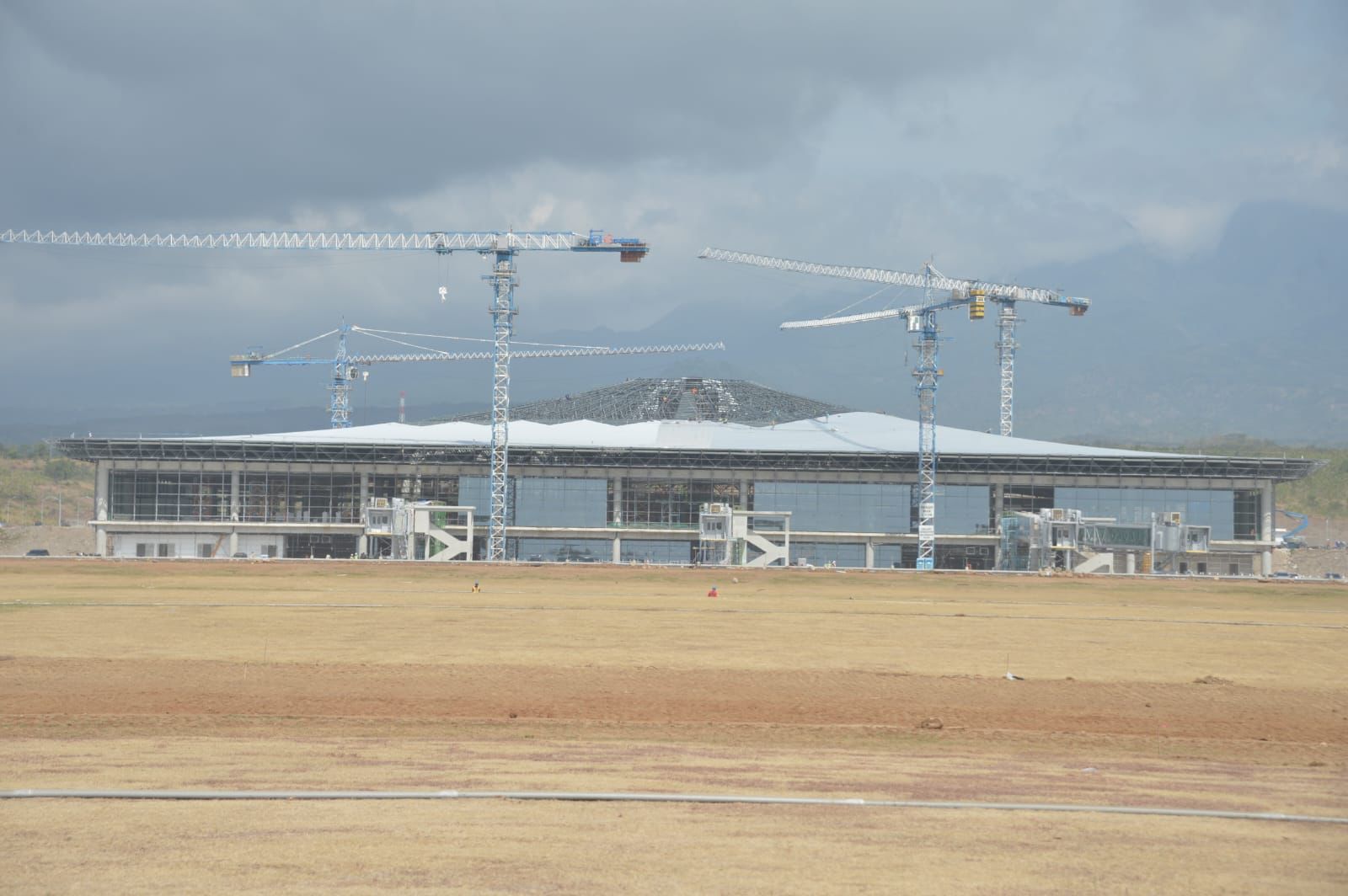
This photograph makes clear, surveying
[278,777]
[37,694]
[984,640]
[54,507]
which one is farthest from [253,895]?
[54,507]

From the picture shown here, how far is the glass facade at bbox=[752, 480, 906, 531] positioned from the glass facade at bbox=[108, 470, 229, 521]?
53.2 metres

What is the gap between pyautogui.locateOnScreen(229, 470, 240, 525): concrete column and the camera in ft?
388

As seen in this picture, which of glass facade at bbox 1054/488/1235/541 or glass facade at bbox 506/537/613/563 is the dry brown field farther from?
glass facade at bbox 1054/488/1235/541

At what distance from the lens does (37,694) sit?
95.5ft

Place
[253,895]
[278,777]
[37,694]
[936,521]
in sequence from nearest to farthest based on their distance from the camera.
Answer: [253,895] < [278,777] < [37,694] < [936,521]

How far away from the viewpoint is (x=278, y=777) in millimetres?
20000

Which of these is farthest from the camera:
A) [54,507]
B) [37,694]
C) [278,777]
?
[54,507]

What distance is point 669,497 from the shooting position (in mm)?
120188

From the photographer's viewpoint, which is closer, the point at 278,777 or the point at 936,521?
the point at 278,777

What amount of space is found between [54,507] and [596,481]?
109 metres

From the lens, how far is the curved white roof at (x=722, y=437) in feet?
391

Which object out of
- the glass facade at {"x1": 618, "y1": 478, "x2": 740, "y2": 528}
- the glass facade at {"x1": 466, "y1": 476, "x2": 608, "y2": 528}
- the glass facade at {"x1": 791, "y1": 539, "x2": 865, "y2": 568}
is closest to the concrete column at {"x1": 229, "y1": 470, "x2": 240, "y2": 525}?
the glass facade at {"x1": 466, "y1": 476, "x2": 608, "y2": 528}

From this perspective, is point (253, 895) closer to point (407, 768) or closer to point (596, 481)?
point (407, 768)

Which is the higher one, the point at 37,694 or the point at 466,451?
the point at 466,451
